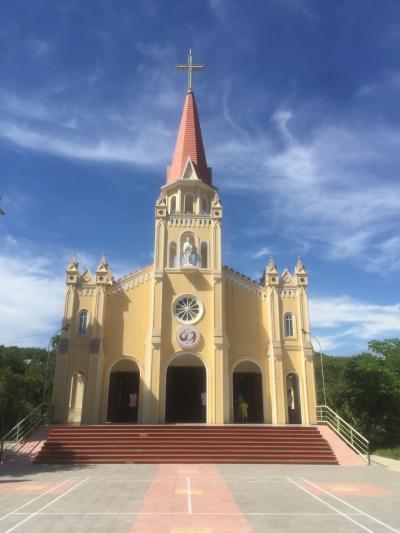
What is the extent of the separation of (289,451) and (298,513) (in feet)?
31.6

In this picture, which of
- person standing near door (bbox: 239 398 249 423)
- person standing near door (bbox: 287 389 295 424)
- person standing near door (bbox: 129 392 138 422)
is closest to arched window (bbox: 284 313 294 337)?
person standing near door (bbox: 239 398 249 423)

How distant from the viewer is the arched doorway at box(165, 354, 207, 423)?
25.1 meters

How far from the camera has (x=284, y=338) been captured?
24.8 metres

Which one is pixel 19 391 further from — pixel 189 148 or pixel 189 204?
pixel 189 148

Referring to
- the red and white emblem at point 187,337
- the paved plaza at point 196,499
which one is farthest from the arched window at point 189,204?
the paved plaza at point 196,499

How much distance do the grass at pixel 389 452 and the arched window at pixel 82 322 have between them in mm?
17673

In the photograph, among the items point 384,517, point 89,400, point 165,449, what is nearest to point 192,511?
point 384,517

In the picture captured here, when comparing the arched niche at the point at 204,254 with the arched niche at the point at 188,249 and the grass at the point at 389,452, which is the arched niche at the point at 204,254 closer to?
the arched niche at the point at 188,249

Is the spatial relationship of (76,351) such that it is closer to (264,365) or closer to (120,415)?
(120,415)

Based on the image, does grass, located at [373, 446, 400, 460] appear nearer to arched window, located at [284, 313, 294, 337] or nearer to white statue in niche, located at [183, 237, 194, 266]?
arched window, located at [284, 313, 294, 337]

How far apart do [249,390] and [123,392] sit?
8.16 m

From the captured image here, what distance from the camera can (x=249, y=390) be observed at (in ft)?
87.2

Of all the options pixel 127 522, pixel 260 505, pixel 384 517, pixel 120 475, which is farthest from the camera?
pixel 120 475

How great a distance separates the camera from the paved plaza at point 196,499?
8.04 meters
